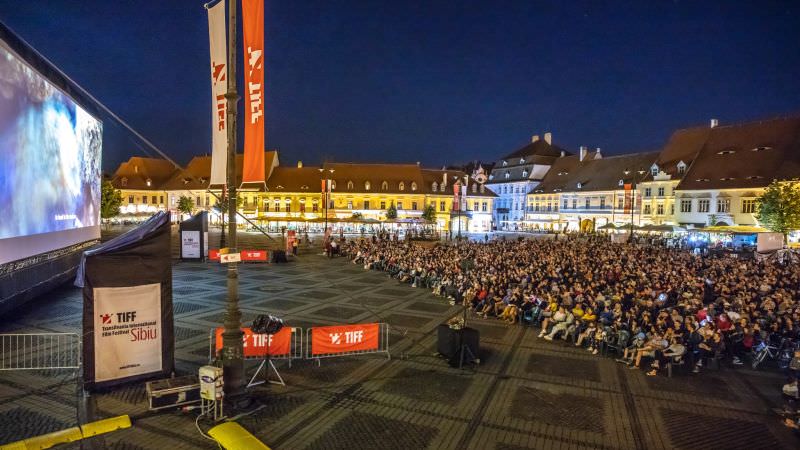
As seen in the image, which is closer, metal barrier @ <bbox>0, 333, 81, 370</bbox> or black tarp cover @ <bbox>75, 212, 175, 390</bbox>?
black tarp cover @ <bbox>75, 212, 175, 390</bbox>

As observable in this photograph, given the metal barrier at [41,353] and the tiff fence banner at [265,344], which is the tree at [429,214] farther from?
the tiff fence banner at [265,344]

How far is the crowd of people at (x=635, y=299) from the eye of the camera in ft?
40.0

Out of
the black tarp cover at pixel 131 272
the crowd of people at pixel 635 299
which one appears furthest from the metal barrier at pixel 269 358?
the crowd of people at pixel 635 299

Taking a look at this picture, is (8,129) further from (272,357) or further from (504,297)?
(504,297)

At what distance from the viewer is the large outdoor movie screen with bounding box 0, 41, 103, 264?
42.5 feet

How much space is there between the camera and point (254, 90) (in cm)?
870

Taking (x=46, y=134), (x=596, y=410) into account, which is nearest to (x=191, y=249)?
(x=46, y=134)

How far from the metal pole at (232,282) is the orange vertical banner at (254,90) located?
276mm

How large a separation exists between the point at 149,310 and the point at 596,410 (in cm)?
969

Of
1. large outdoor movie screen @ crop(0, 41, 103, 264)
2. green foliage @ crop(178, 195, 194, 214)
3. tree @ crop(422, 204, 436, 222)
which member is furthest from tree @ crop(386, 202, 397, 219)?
large outdoor movie screen @ crop(0, 41, 103, 264)

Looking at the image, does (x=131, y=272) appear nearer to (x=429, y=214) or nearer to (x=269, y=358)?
(x=269, y=358)

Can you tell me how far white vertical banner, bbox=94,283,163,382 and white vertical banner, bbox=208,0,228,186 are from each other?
11.1ft

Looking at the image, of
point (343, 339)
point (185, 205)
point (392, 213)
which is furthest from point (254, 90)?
point (185, 205)

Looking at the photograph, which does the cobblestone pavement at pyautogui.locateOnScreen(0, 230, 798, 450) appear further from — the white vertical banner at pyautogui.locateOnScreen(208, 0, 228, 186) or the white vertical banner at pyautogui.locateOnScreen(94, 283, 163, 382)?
the white vertical banner at pyautogui.locateOnScreen(208, 0, 228, 186)
